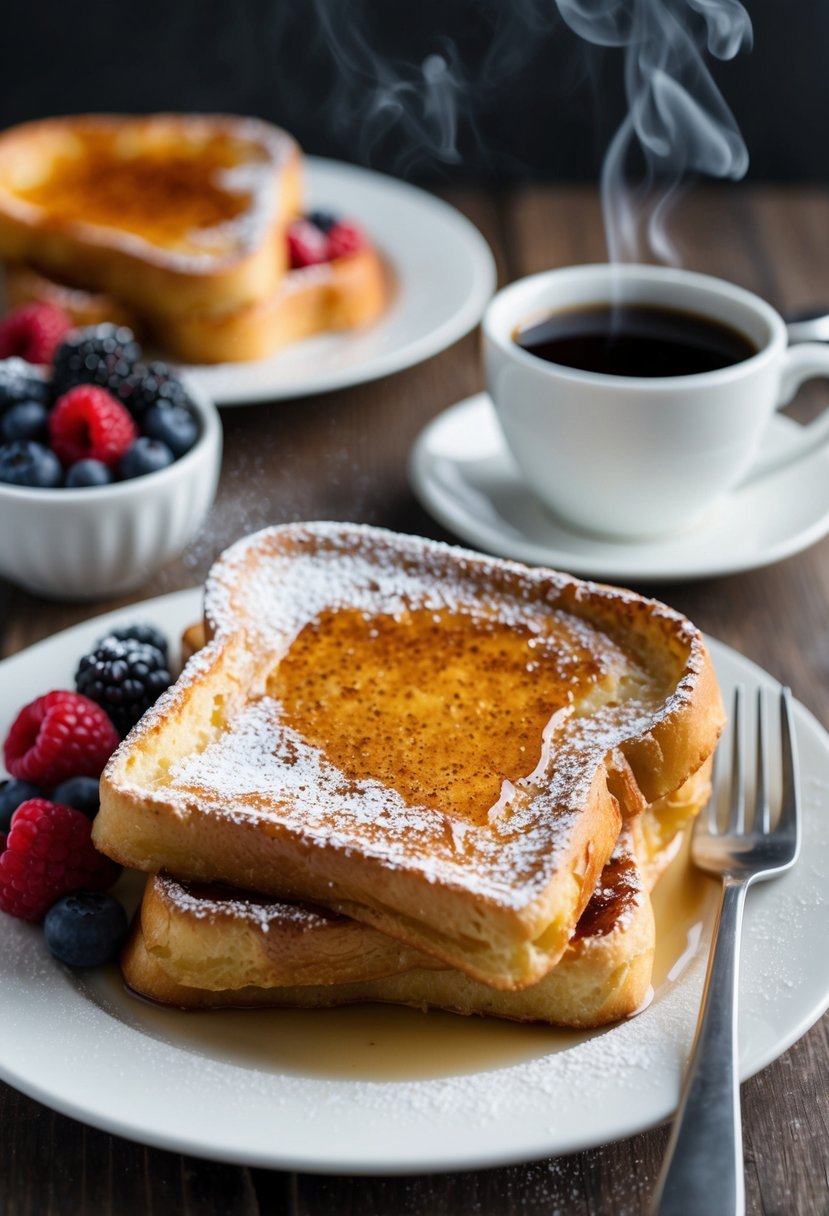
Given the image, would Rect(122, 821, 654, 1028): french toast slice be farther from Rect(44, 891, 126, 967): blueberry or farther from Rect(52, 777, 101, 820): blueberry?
Rect(52, 777, 101, 820): blueberry

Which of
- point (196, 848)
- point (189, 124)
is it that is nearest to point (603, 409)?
point (196, 848)

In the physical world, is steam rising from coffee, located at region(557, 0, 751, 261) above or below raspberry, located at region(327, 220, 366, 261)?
above

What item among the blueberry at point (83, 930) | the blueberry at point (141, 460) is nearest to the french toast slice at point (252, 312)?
the blueberry at point (141, 460)

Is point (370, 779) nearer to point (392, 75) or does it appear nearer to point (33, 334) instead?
point (33, 334)

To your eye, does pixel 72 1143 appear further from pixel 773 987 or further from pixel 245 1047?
pixel 773 987

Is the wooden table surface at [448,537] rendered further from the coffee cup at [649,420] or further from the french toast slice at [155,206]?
the french toast slice at [155,206]

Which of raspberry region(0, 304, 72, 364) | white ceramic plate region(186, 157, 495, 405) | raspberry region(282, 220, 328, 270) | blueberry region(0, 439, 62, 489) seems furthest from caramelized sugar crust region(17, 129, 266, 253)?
blueberry region(0, 439, 62, 489)

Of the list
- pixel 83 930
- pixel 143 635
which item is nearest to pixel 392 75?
pixel 143 635
